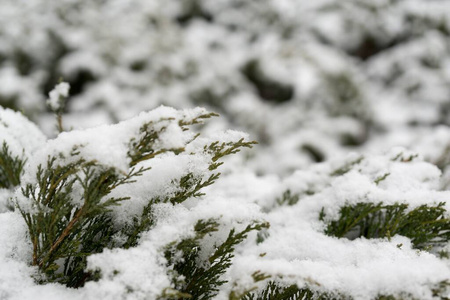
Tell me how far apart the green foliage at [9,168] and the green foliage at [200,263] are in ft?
2.75

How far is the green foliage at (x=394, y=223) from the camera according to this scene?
4.22 feet

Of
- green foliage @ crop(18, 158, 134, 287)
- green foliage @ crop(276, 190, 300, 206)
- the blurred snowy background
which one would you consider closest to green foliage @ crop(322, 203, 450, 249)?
green foliage @ crop(276, 190, 300, 206)

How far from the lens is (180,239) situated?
3.29ft

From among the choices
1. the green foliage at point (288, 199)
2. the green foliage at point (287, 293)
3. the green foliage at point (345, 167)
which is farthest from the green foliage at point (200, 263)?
the green foliage at point (345, 167)

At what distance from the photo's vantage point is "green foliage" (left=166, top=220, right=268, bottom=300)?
3.34ft

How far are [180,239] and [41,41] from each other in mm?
5801

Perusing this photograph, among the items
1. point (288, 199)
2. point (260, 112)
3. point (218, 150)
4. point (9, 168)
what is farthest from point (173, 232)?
point (260, 112)

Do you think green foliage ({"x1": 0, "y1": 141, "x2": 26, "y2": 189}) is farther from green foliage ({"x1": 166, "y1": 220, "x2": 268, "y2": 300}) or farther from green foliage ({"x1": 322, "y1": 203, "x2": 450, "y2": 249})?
green foliage ({"x1": 322, "y1": 203, "x2": 450, "y2": 249})

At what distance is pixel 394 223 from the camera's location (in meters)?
1.34

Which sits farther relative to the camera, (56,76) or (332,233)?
(56,76)

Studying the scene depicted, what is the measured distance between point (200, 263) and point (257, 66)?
5.77 meters

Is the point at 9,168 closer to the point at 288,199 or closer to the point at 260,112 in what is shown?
the point at 288,199

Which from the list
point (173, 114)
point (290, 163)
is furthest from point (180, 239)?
point (290, 163)

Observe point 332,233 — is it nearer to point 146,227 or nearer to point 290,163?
point 146,227
